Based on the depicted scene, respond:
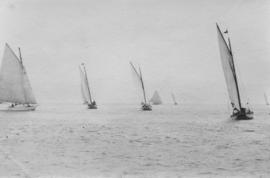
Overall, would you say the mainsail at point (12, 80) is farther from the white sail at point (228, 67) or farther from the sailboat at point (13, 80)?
the white sail at point (228, 67)

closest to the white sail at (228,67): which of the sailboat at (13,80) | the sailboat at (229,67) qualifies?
the sailboat at (229,67)

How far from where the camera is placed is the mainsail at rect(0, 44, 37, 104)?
239ft

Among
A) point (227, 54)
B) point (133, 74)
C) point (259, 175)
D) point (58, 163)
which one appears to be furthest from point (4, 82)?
point (259, 175)

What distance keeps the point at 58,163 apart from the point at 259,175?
→ 8933 mm

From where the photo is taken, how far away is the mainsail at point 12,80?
72.9 metres

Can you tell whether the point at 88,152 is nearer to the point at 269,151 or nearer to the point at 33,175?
the point at 33,175

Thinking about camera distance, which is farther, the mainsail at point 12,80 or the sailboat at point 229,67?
the mainsail at point 12,80

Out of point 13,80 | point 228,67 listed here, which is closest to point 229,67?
point 228,67

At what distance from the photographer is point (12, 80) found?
7406 centimetres

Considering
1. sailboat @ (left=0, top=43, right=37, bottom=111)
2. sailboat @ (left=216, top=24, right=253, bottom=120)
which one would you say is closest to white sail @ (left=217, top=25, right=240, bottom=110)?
sailboat @ (left=216, top=24, right=253, bottom=120)

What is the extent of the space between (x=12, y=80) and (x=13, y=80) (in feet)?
0.64

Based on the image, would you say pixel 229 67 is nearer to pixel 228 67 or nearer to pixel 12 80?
pixel 228 67

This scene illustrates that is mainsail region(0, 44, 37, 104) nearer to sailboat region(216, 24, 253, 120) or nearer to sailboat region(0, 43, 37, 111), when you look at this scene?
sailboat region(0, 43, 37, 111)

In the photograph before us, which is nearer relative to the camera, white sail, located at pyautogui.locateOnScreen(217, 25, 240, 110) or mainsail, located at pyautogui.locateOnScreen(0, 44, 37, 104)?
white sail, located at pyautogui.locateOnScreen(217, 25, 240, 110)
